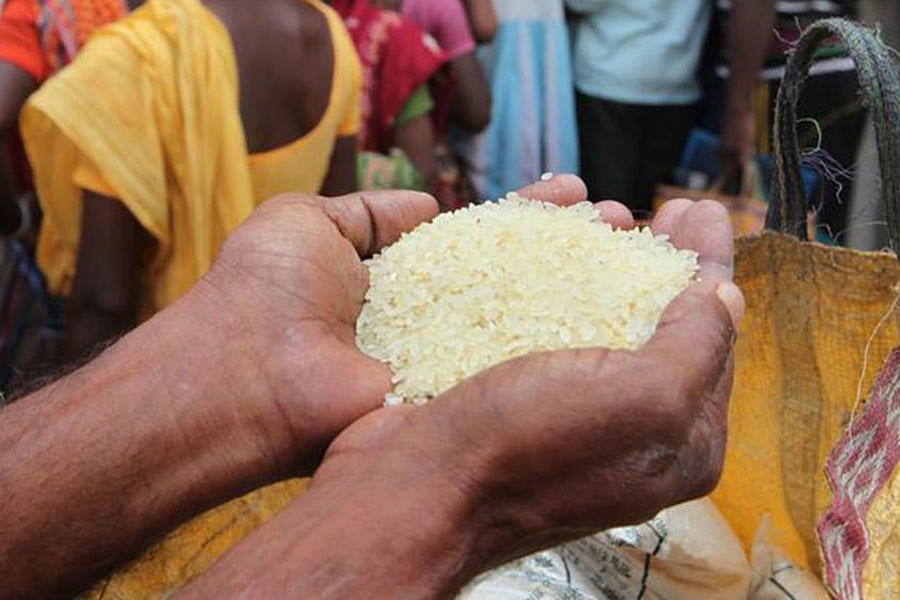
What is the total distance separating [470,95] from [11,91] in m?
1.16

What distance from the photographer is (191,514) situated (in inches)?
42.3

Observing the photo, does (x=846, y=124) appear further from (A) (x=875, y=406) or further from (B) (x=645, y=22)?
(A) (x=875, y=406)

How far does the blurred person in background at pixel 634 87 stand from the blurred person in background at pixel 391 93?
0.54m

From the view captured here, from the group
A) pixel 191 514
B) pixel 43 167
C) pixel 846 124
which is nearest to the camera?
pixel 191 514

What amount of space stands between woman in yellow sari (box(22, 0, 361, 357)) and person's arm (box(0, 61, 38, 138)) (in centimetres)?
7

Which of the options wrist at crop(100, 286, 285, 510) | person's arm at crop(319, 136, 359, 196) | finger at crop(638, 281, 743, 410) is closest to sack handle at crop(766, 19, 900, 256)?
finger at crop(638, 281, 743, 410)

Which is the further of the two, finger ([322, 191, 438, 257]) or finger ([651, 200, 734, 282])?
finger ([322, 191, 438, 257])

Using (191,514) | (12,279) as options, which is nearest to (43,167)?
(12,279)

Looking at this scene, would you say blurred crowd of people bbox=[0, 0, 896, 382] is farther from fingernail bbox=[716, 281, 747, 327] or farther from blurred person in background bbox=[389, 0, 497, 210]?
fingernail bbox=[716, 281, 747, 327]

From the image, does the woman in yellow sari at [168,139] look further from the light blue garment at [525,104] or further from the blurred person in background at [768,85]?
the blurred person in background at [768,85]

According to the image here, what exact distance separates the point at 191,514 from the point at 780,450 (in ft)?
2.33

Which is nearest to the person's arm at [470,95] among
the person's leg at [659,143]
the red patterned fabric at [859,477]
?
the person's leg at [659,143]

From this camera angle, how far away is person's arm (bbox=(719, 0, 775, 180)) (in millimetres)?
2693

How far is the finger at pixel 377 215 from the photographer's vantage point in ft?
3.78
